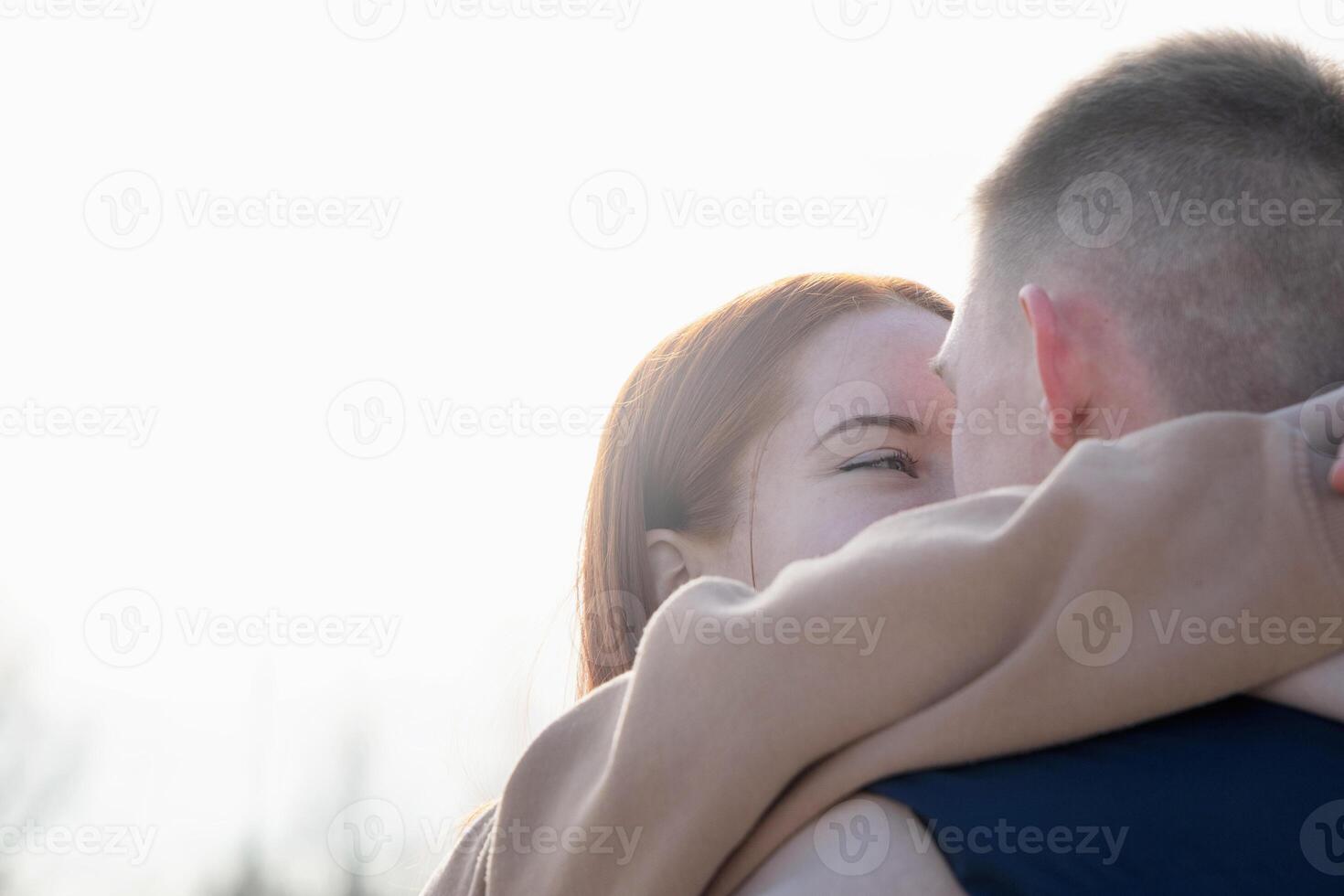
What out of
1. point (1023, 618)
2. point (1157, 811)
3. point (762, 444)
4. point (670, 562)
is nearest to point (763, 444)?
point (762, 444)

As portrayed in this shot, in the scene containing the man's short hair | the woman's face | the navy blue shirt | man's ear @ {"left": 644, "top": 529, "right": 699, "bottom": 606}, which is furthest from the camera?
man's ear @ {"left": 644, "top": 529, "right": 699, "bottom": 606}

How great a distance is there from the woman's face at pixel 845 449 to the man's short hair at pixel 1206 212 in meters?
0.83

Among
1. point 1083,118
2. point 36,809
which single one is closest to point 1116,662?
point 1083,118

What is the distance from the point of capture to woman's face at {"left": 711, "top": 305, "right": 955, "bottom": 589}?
8.76ft

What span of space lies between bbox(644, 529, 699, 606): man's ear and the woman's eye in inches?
19.9

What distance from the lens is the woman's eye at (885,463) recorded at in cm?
267

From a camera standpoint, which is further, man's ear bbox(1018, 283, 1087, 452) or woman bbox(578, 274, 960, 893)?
woman bbox(578, 274, 960, 893)

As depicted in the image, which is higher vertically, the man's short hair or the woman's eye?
the man's short hair

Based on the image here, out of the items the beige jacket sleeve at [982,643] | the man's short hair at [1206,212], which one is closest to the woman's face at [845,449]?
the man's short hair at [1206,212]

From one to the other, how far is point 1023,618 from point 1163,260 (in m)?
0.64

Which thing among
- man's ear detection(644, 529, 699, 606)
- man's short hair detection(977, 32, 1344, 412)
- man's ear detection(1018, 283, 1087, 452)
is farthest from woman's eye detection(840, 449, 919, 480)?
man's ear detection(1018, 283, 1087, 452)

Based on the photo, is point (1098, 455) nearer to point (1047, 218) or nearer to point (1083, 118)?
point (1047, 218)

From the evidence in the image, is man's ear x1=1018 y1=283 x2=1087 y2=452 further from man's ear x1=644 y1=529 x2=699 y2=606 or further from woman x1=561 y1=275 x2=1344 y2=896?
man's ear x1=644 y1=529 x2=699 y2=606

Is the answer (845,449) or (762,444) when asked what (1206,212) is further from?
→ (762,444)
